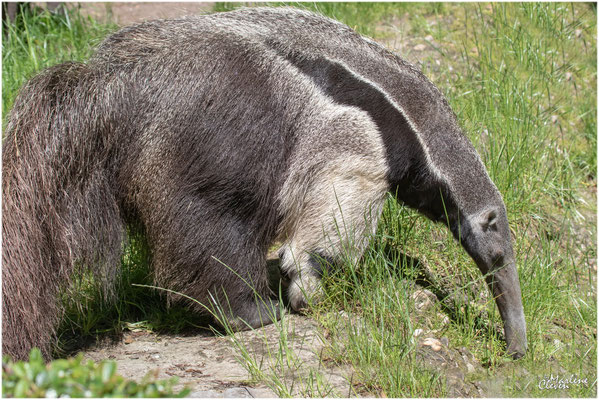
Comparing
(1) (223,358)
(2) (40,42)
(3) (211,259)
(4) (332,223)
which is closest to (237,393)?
(1) (223,358)

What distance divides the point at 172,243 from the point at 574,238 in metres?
3.82

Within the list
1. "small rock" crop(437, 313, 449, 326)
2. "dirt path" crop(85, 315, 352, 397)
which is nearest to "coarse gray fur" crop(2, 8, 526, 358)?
"dirt path" crop(85, 315, 352, 397)

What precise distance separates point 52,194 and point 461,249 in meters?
2.87

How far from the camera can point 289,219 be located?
4266 millimetres

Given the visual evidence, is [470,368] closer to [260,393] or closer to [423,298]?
[423,298]

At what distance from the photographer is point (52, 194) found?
3756 millimetres

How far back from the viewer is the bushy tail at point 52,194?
3.55 metres

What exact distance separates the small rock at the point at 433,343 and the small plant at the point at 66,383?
2599 millimetres

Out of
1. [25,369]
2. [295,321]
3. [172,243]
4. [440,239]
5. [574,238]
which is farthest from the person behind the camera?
[574,238]

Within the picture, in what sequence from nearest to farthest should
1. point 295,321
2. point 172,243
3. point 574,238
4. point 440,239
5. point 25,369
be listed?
1. point 25,369
2. point 172,243
3. point 295,321
4. point 440,239
5. point 574,238

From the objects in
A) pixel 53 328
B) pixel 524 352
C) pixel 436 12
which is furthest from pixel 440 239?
pixel 436 12

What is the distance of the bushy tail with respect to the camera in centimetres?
355

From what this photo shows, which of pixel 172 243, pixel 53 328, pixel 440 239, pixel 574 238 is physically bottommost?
pixel 574 238

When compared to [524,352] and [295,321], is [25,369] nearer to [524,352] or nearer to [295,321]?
[295,321]
